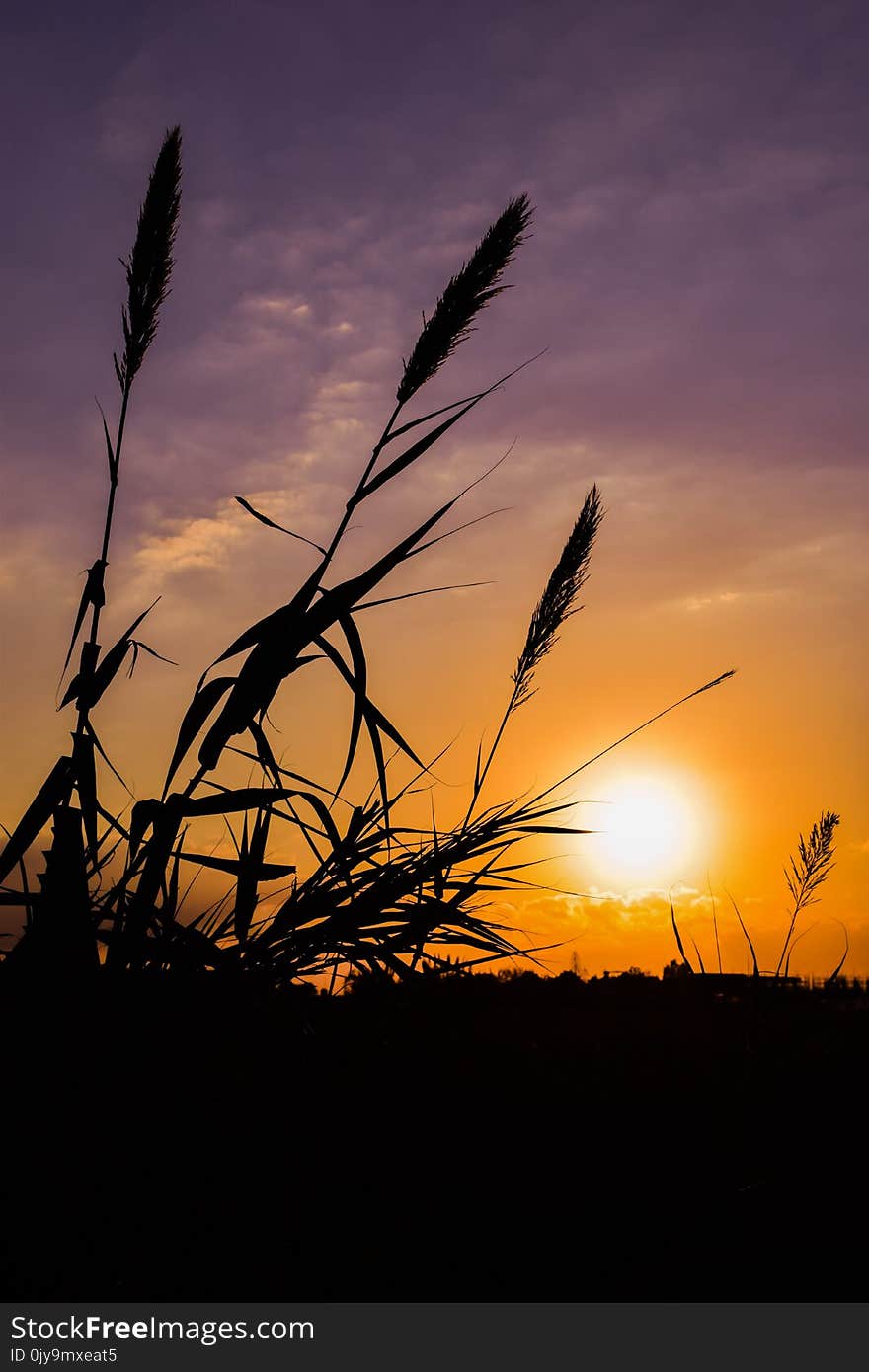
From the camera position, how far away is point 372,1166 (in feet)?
4.43

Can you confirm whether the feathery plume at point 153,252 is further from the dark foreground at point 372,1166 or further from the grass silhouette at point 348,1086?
the dark foreground at point 372,1166

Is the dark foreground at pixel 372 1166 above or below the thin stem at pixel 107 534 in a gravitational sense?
below

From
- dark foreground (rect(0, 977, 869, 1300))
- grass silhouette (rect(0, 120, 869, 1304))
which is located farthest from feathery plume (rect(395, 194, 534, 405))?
dark foreground (rect(0, 977, 869, 1300))

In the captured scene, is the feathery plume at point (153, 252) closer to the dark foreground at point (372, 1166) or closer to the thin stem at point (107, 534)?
the thin stem at point (107, 534)

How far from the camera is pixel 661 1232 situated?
1.27m

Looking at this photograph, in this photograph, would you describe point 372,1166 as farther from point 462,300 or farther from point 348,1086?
point 462,300

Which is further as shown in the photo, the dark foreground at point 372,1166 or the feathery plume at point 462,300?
the feathery plume at point 462,300

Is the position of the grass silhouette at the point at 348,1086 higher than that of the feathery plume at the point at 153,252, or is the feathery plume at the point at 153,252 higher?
the feathery plume at the point at 153,252

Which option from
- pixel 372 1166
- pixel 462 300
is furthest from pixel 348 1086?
pixel 462 300

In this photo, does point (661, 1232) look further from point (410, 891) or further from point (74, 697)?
point (74, 697)

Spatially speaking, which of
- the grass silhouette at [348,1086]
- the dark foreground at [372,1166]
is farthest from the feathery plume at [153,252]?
the dark foreground at [372,1166]

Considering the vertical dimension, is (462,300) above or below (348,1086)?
above

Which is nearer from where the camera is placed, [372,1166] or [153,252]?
[372,1166]

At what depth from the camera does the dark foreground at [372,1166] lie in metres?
1.14
